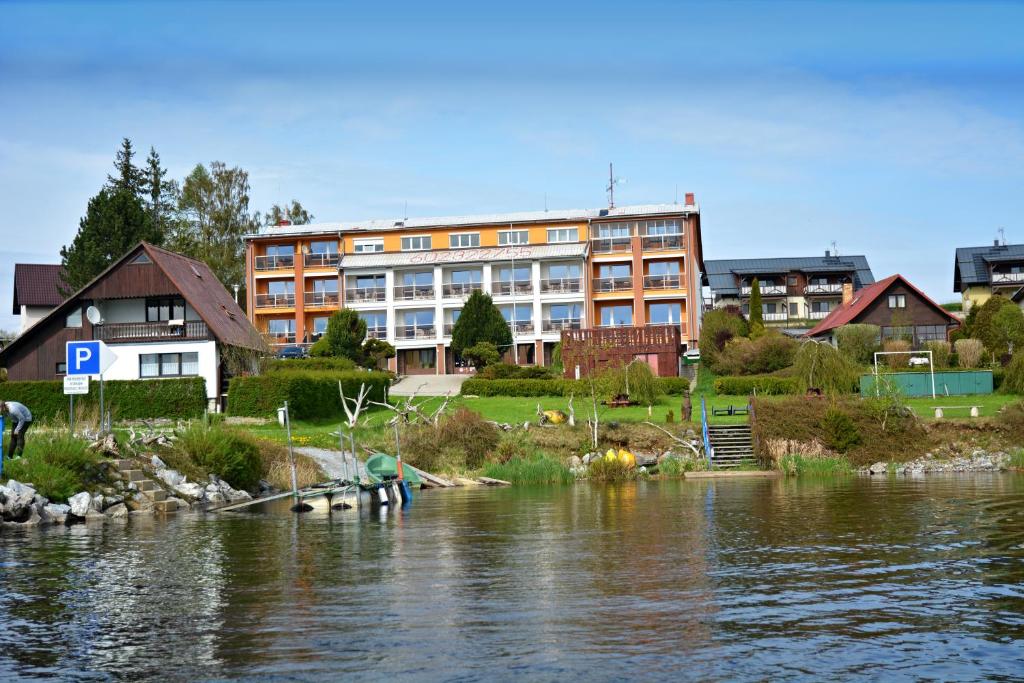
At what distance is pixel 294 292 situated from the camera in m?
88.4

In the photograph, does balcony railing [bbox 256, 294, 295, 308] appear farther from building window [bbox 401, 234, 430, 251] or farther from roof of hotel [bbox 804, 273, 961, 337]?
roof of hotel [bbox 804, 273, 961, 337]

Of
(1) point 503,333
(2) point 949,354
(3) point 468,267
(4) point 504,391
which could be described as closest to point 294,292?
(3) point 468,267

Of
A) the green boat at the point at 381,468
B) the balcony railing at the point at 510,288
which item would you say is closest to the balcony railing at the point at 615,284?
the balcony railing at the point at 510,288

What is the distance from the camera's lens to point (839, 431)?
44.0 metres

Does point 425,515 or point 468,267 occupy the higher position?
point 468,267

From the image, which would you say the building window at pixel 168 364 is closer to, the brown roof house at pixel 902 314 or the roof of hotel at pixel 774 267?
the brown roof house at pixel 902 314

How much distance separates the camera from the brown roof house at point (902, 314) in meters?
77.0

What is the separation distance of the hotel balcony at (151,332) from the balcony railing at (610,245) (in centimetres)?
3501

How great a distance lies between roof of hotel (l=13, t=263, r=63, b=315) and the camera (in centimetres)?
9719

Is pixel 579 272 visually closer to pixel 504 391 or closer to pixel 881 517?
pixel 504 391

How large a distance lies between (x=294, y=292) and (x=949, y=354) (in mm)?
48817

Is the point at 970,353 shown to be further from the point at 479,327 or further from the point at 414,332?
the point at 414,332

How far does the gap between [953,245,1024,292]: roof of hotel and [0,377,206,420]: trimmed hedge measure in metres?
86.1

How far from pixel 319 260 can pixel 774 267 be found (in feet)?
191
